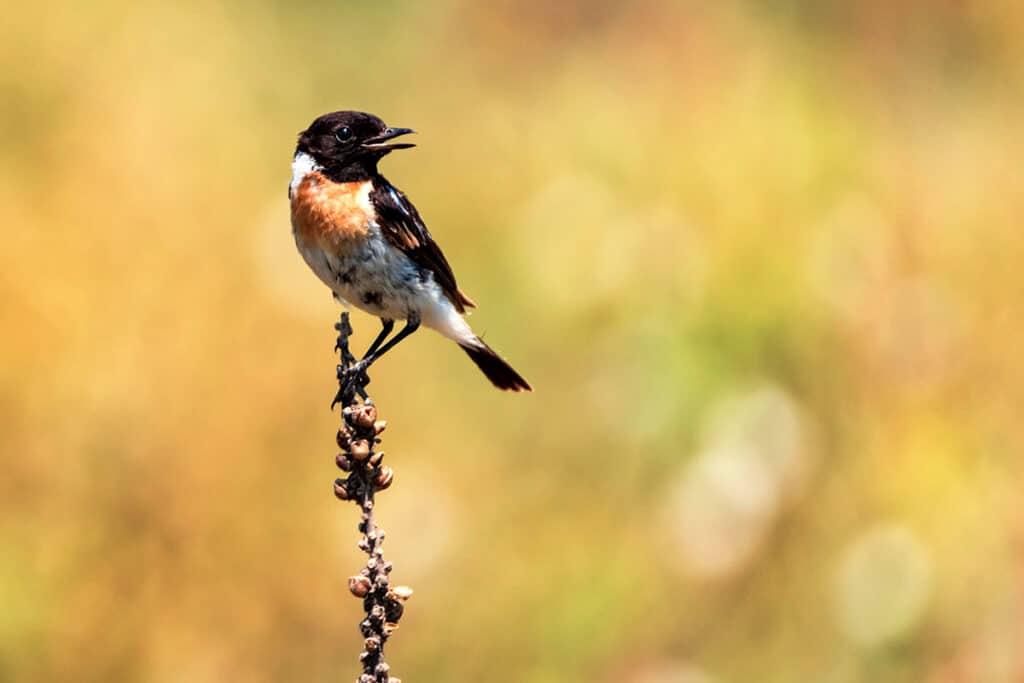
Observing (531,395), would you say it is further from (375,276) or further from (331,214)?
(331,214)

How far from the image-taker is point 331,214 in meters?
3.89

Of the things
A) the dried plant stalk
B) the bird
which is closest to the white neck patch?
the bird

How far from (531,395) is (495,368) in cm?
86

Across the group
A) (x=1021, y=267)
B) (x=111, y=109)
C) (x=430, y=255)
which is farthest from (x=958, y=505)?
(x=111, y=109)

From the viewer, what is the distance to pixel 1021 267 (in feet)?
19.6

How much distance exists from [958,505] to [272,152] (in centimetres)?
335

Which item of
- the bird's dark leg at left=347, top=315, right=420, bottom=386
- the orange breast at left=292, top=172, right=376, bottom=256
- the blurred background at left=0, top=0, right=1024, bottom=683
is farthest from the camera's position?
the blurred background at left=0, top=0, right=1024, bottom=683

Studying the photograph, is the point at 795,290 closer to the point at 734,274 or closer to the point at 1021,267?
the point at 734,274

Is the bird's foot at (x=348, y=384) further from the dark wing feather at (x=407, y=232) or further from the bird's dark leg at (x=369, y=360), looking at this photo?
the dark wing feather at (x=407, y=232)

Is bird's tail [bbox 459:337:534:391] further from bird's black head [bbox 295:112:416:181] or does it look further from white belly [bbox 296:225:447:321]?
bird's black head [bbox 295:112:416:181]

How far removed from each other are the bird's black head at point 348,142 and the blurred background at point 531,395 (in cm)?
112

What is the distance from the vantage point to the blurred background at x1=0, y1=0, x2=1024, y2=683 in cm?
446

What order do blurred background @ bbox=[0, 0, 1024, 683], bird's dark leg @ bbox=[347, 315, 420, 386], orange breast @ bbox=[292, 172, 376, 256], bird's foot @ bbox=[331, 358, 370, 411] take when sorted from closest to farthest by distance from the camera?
bird's foot @ bbox=[331, 358, 370, 411] < bird's dark leg @ bbox=[347, 315, 420, 386] < orange breast @ bbox=[292, 172, 376, 256] < blurred background @ bbox=[0, 0, 1024, 683]

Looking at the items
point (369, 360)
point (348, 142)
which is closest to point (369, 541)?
point (369, 360)
